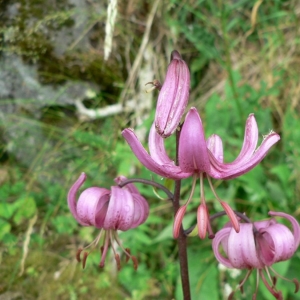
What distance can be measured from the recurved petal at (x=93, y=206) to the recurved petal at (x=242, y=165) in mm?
236

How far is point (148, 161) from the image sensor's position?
763 millimetres

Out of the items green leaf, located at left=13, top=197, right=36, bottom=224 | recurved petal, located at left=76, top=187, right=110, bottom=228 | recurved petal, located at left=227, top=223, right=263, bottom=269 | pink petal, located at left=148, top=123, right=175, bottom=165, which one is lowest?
green leaf, located at left=13, top=197, right=36, bottom=224

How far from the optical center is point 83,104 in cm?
241

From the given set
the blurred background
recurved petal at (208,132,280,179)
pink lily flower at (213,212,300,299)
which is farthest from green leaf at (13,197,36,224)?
recurved petal at (208,132,280,179)

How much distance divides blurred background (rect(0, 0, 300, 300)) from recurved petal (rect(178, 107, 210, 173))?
35.6 inches

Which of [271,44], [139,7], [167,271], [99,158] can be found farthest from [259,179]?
[139,7]

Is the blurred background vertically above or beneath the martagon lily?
beneath

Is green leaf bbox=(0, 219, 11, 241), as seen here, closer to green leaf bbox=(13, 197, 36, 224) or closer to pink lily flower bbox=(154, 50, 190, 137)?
green leaf bbox=(13, 197, 36, 224)

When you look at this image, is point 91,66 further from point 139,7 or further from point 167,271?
point 167,271

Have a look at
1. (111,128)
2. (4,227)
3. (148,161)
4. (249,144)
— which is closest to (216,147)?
(249,144)

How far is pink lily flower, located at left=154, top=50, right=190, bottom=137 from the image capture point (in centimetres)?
80

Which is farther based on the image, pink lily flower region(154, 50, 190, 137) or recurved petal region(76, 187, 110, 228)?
recurved petal region(76, 187, 110, 228)

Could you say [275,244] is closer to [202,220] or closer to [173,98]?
[202,220]

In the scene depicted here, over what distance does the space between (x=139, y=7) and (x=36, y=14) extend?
65 centimetres
